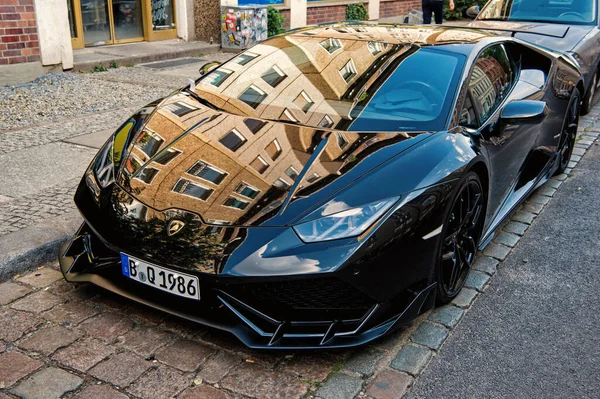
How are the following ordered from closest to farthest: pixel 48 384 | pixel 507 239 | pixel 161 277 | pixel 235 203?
pixel 48 384, pixel 161 277, pixel 235 203, pixel 507 239

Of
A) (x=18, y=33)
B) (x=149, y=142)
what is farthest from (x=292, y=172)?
(x=18, y=33)

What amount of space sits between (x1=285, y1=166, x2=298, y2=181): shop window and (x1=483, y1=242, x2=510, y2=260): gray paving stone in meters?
1.71

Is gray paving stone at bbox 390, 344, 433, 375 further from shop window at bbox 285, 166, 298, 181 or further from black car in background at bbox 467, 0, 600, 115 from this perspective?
black car in background at bbox 467, 0, 600, 115

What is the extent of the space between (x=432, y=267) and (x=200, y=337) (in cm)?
116

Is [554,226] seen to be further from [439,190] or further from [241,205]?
[241,205]

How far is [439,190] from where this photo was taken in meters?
3.06

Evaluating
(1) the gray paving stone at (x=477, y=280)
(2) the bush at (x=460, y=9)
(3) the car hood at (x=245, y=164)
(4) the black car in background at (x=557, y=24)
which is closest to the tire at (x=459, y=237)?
(1) the gray paving stone at (x=477, y=280)

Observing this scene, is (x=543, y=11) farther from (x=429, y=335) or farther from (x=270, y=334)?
(x=270, y=334)

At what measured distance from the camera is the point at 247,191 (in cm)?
297

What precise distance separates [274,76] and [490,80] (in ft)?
4.53

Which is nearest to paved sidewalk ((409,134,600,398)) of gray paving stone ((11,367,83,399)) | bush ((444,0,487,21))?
gray paving stone ((11,367,83,399))

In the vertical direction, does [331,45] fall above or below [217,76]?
above

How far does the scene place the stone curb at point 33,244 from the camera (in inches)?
143

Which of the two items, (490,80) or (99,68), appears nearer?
(490,80)
